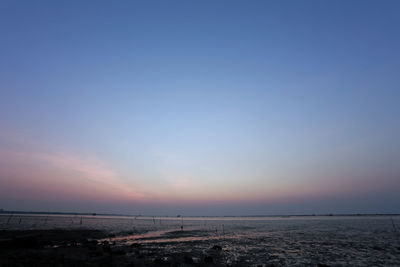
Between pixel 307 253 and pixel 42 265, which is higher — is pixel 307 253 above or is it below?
below

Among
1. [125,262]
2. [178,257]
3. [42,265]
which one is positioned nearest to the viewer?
[42,265]

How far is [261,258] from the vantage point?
106 feet

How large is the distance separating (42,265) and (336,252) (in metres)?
39.8

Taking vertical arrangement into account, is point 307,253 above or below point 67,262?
below

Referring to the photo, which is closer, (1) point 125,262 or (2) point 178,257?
(1) point 125,262

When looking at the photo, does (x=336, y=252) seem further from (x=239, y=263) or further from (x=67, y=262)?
(x=67, y=262)

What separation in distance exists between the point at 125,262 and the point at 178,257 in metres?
7.32

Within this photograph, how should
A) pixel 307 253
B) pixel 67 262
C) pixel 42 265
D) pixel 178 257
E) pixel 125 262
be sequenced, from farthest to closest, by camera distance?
pixel 307 253, pixel 178 257, pixel 125 262, pixel 67 262, pixel 42 265

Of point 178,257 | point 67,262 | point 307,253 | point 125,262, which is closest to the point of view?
point 67,262

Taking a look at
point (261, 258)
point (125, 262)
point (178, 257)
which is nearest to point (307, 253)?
point (261, 258)

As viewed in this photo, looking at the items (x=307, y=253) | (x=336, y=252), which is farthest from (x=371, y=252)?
(x=307, y=253)

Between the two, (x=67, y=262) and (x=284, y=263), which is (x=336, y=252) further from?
(x=67, y=262)

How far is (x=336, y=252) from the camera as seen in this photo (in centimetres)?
3662

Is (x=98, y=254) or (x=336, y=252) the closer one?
(x=98, y=254)
